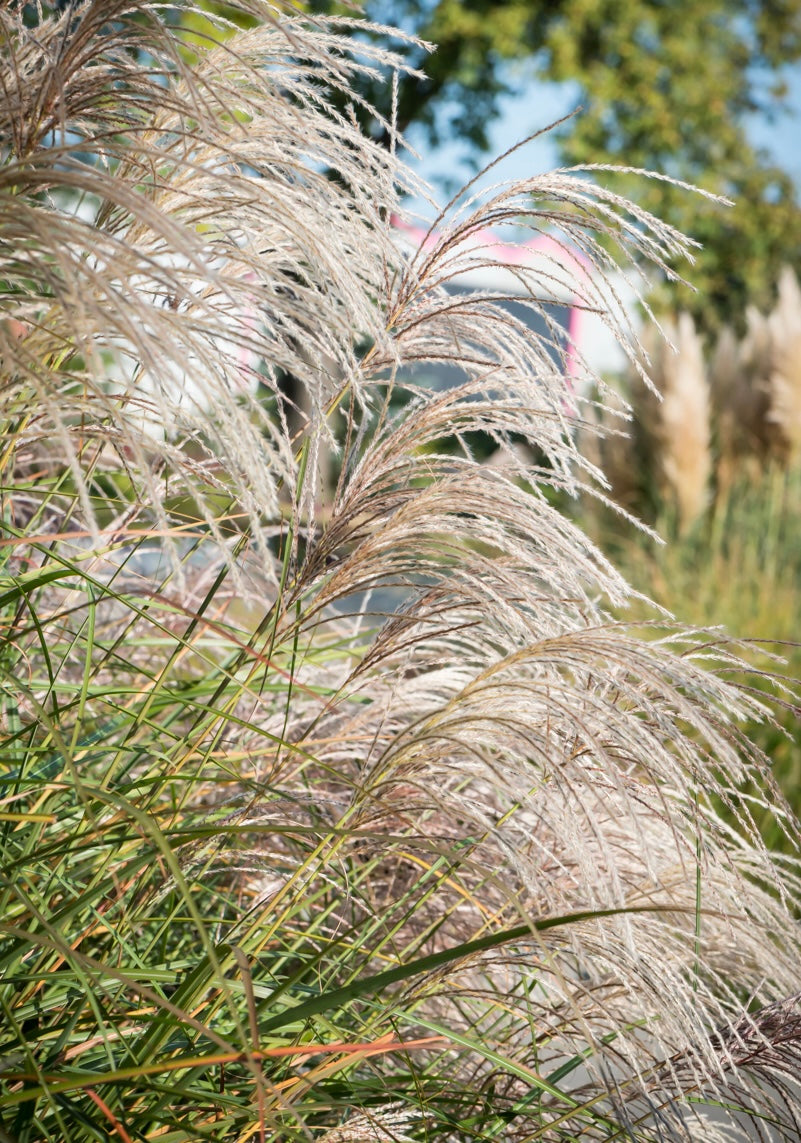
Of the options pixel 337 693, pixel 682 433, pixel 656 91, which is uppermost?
pixel 656 91

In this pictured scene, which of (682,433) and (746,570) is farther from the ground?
(682,433)

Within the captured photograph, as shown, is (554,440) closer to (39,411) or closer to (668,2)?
(39,411)

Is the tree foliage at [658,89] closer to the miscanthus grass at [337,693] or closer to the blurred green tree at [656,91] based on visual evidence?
the blurred green tree at [656,91]

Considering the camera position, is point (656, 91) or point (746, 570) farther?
point (656, 91)

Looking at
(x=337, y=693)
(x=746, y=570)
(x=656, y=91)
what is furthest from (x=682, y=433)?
(x=656, y=91)

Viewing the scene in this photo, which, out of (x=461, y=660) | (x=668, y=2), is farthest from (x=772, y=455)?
(x=668, y=2)

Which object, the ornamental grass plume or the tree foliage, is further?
the tree foliage

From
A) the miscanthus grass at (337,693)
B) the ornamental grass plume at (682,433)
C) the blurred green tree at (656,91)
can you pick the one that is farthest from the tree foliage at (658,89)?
the miscanthus grass at (337,693)

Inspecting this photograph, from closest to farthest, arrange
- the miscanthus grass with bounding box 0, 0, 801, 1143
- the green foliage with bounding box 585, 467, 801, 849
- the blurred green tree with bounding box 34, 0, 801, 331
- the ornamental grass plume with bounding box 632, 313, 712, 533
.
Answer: the miscanthus grass with bounding box 0, 0, 801, 1143 → the green foliage with bounding box 585, 467, 801, 849 → the ornamental grass plume with bounding box 632, 313, 712, 533 → the blurred green tree with bounding box 34, 0, 801, 331

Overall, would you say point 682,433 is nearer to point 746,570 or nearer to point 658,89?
point 746,570

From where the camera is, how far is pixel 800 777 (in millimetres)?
4574

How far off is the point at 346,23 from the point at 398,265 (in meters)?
0.32

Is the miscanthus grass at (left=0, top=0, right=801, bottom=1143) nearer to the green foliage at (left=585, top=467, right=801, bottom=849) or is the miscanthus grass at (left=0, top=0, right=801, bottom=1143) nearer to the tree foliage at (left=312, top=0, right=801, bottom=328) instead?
the green foliage at (left=585, top=467, right=801, bottom=849)

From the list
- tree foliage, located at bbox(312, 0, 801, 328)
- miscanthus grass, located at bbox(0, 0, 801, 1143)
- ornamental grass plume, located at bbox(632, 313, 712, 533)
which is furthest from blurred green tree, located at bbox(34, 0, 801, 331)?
miscanthus grass, located at bbox(0, 0, 801, 1143)
